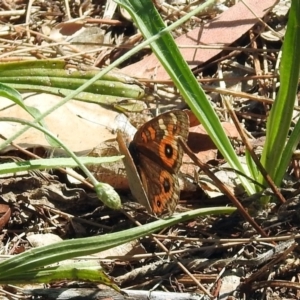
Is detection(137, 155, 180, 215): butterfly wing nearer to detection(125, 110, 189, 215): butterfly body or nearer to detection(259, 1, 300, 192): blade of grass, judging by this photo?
detection(125, 110, 189, 215): butterfly body

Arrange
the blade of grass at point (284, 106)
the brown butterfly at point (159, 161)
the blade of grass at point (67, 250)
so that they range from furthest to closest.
A: the brown butterfly at point (159, 161), the blade of grass at point (284, 106), the blade of grass at point (67, 250)

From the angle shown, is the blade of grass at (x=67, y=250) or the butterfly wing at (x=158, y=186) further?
the butterfly wing at (x=158, y=186)

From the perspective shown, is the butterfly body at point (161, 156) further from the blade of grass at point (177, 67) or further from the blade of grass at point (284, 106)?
the blade of grass at point (284, 106)

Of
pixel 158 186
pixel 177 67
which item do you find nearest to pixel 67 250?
pixel 158 186

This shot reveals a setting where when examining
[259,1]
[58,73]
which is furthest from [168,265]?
[259,1]

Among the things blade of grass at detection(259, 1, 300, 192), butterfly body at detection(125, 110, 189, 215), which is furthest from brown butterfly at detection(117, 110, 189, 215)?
blade of grass at detection(259, 1, 300, 192)

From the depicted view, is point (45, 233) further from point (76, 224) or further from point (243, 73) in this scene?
point (243, 73)

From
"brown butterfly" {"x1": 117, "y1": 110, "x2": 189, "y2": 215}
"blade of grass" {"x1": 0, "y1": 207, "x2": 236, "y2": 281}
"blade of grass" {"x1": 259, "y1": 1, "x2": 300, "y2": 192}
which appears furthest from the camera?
"brown butterfly" {"x1": 117, "y1": 110, "x2": 189, "y2": 215}

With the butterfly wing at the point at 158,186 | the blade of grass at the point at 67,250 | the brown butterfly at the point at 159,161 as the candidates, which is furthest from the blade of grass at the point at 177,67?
the blade of grass at the point at 67,250

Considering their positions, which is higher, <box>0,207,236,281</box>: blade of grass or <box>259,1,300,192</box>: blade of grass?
<box>259,1,300,192</box>: blade of grass
